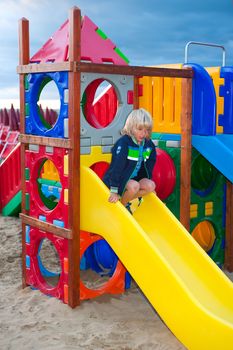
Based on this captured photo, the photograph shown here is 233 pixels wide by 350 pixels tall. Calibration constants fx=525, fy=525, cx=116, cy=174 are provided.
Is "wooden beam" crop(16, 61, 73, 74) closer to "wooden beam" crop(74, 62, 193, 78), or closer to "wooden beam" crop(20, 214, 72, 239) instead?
"wooden beam" crop(74, 62, 193, 78)

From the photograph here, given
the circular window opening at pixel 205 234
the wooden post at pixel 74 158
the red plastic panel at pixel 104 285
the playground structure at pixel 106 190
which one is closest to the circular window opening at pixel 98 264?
the playground structure at pixel 106 190

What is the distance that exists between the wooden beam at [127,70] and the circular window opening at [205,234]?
65.8 inches

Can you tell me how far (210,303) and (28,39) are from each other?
264 centimetres

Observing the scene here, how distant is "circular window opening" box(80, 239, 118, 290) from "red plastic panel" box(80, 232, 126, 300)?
0.26m

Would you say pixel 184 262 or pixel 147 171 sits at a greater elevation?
pixel 147 171

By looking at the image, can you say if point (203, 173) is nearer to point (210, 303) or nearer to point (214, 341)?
point (210, 303)

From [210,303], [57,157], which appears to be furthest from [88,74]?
[210,303]

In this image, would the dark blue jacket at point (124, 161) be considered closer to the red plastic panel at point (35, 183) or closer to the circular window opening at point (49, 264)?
the red plastic panel at point (35, 183)

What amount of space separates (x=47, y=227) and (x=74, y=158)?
725 millimetres

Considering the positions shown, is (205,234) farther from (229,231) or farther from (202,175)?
(202,175)

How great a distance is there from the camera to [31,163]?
15.0 ft

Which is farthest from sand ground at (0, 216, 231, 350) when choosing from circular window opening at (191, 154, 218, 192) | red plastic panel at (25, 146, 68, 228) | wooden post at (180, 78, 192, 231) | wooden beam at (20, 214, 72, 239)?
circular window opening at (191, 154, 218, 192)

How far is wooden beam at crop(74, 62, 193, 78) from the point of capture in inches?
155

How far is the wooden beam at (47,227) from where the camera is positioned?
13.7ft
